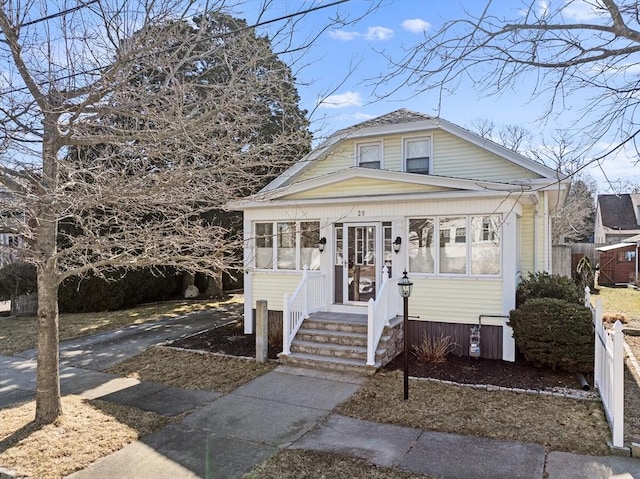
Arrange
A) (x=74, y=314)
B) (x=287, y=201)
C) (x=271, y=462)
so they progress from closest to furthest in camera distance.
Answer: (x=271, y=462) → (x=287, y=201) → (x=74, y=314)

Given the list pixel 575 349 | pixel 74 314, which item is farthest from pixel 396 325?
pixel 74 314

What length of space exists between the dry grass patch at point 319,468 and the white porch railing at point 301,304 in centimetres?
389

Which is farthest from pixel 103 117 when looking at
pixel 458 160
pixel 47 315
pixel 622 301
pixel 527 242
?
pixel 622 301

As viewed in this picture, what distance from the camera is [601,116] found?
4.21m

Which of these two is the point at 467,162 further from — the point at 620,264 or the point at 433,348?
the point at 620,264

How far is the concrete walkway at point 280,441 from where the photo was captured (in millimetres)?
4582

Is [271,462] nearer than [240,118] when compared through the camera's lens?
Yes

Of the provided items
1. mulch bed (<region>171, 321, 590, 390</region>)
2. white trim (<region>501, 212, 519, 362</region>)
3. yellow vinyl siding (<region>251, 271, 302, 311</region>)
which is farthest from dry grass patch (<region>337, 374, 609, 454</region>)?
yellow vinyl siding (<region>251, 271, 302, 311</region>)

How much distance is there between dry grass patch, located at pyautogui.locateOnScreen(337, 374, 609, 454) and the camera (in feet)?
17.4

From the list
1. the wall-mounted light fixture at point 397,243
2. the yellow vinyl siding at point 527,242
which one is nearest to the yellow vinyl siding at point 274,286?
the wall-mounted light fixture at point 397,243

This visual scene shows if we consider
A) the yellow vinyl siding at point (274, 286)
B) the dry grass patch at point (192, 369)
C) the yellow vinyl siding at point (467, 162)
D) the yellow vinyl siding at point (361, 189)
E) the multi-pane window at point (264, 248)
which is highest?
the yellow vinyl siding at point (467, 162)

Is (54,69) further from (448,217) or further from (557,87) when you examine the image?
(448,217)

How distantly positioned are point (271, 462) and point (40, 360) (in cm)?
333

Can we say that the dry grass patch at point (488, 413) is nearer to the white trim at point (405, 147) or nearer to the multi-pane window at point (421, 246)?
the multi-pane window at point (421, 246)
